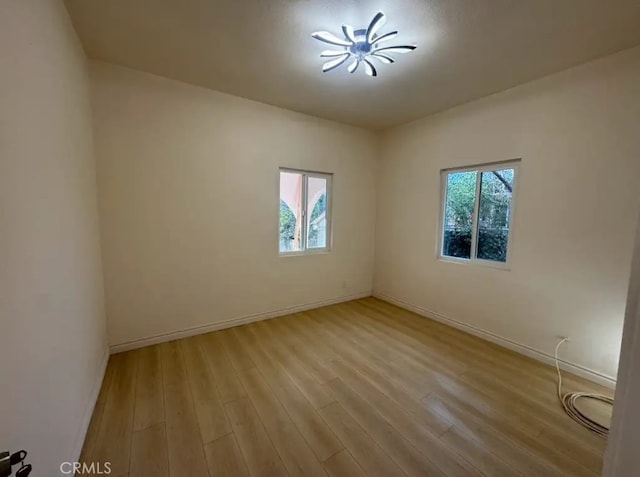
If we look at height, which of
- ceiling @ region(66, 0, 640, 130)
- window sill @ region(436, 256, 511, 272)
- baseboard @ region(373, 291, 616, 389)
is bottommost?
baseboard @ region(373, 291, 616, 389)

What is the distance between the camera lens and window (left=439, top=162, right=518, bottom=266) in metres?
2.81

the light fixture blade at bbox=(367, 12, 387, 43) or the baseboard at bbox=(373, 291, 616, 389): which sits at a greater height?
the light fixture blade at bbox=(367, 12, 387, 43)

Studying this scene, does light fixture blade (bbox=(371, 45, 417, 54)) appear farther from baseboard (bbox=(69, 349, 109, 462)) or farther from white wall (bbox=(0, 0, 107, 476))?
baseboard (bbox=(69, 349, 109, 462))

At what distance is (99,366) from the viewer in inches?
83.0

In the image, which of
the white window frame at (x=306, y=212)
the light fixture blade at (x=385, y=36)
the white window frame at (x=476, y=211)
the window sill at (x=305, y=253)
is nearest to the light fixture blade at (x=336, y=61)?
the light fixture blade at (x=385, y=36)

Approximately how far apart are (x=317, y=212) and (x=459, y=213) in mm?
1808

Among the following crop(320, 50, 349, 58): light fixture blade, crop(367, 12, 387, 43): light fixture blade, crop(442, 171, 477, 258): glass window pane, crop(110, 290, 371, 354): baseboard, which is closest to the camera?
crop(367, 12, 387, 43): light fixture blade

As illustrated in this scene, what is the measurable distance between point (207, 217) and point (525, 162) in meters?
3.25

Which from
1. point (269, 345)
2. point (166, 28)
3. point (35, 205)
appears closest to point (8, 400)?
point (35, 205)

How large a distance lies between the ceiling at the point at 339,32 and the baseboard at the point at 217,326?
8.37 ft

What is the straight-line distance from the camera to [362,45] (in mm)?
1959

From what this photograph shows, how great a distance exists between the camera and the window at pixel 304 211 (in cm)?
351
